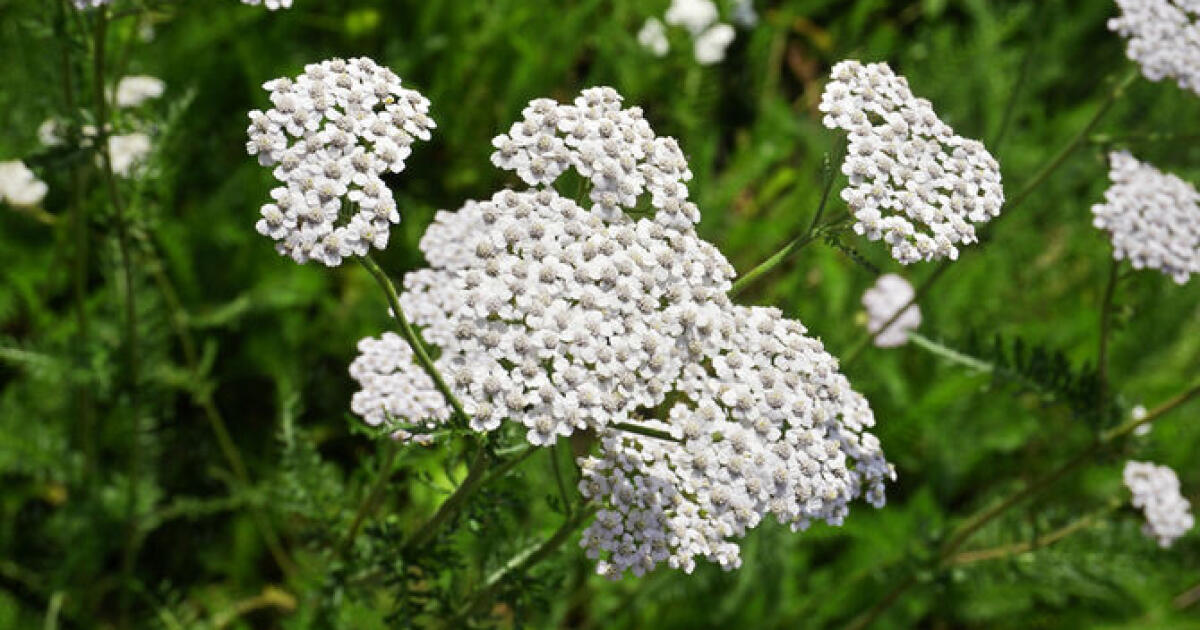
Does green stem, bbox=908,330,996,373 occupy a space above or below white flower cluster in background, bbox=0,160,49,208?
below

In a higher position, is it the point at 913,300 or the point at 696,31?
the point at 696,31

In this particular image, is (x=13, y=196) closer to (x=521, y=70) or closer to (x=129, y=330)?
(x=129, y=330)

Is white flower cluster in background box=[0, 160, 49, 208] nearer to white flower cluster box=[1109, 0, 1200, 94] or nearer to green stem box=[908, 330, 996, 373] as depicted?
green stem box=[908, 330, 996, 373]

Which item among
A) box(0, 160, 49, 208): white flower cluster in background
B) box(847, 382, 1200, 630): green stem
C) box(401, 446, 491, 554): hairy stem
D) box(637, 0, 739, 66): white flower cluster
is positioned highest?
box(637, 0, 739, 66): white flower cluster

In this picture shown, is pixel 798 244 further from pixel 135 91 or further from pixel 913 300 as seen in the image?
pixel 135 91

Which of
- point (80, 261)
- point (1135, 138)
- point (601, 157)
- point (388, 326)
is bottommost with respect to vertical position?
point (1135, 138)

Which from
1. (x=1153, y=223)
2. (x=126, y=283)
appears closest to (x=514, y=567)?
(x=126, y=283)

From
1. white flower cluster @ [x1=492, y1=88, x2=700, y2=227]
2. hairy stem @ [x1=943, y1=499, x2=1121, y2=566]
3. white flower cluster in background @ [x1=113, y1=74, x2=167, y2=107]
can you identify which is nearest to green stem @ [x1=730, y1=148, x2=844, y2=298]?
white flower cluster @ [x1=492, y1=88, x2=700, y2=227]
